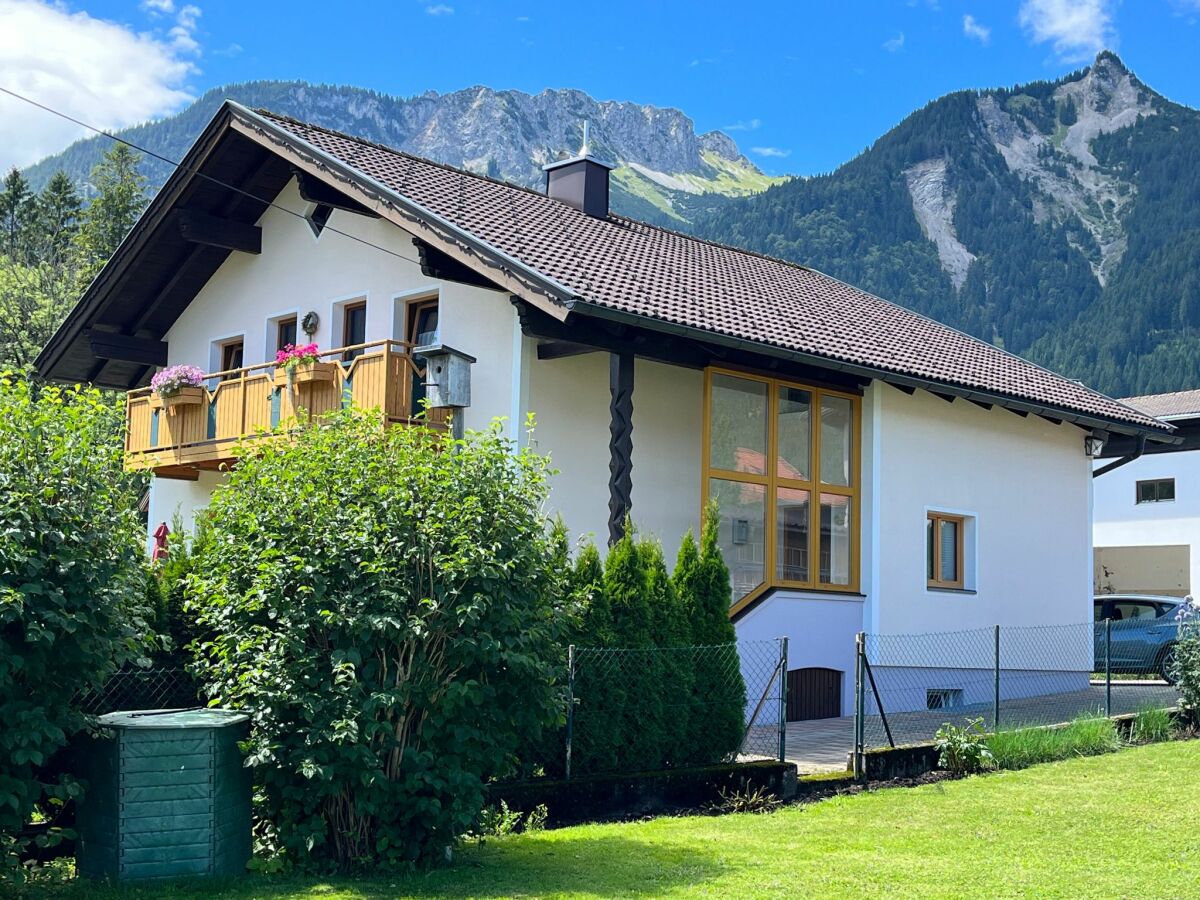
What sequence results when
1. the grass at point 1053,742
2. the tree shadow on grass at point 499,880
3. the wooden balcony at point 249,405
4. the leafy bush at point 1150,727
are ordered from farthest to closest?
the wooden balcony at point 249,405 < the leafy bush at point 1150,727 < the grass at point 1053,742 < the tree shadow on grass at point 499,880

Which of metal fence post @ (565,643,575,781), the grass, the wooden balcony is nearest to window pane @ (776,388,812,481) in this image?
the wooden balcony

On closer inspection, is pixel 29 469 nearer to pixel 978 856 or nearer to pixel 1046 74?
A: pixel 978 856

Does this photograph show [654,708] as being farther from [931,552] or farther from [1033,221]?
[1033,221]

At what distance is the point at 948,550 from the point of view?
1923cm

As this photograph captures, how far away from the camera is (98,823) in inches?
319

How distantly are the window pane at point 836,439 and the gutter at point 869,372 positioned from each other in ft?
1.98

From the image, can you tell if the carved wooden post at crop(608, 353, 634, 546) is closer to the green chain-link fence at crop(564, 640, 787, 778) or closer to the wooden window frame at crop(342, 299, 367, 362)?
the green chain-link fence at crop(564, 640, 787, 778)

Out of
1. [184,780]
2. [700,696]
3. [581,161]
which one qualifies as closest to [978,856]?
[700,696]

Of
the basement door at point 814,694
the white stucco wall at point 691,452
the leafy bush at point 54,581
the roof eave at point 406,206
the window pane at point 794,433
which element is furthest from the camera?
the window pane at point 794,433

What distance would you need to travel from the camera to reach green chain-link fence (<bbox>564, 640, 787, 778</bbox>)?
35.4 feet

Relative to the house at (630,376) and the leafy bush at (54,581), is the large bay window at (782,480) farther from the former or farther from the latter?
the leafy bush at (54,581)

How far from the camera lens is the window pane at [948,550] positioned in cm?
1906

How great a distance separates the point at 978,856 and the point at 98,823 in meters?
5.51

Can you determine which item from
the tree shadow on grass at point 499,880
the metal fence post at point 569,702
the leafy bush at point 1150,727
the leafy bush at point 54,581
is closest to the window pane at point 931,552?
the leafy bush at point 1150,727
